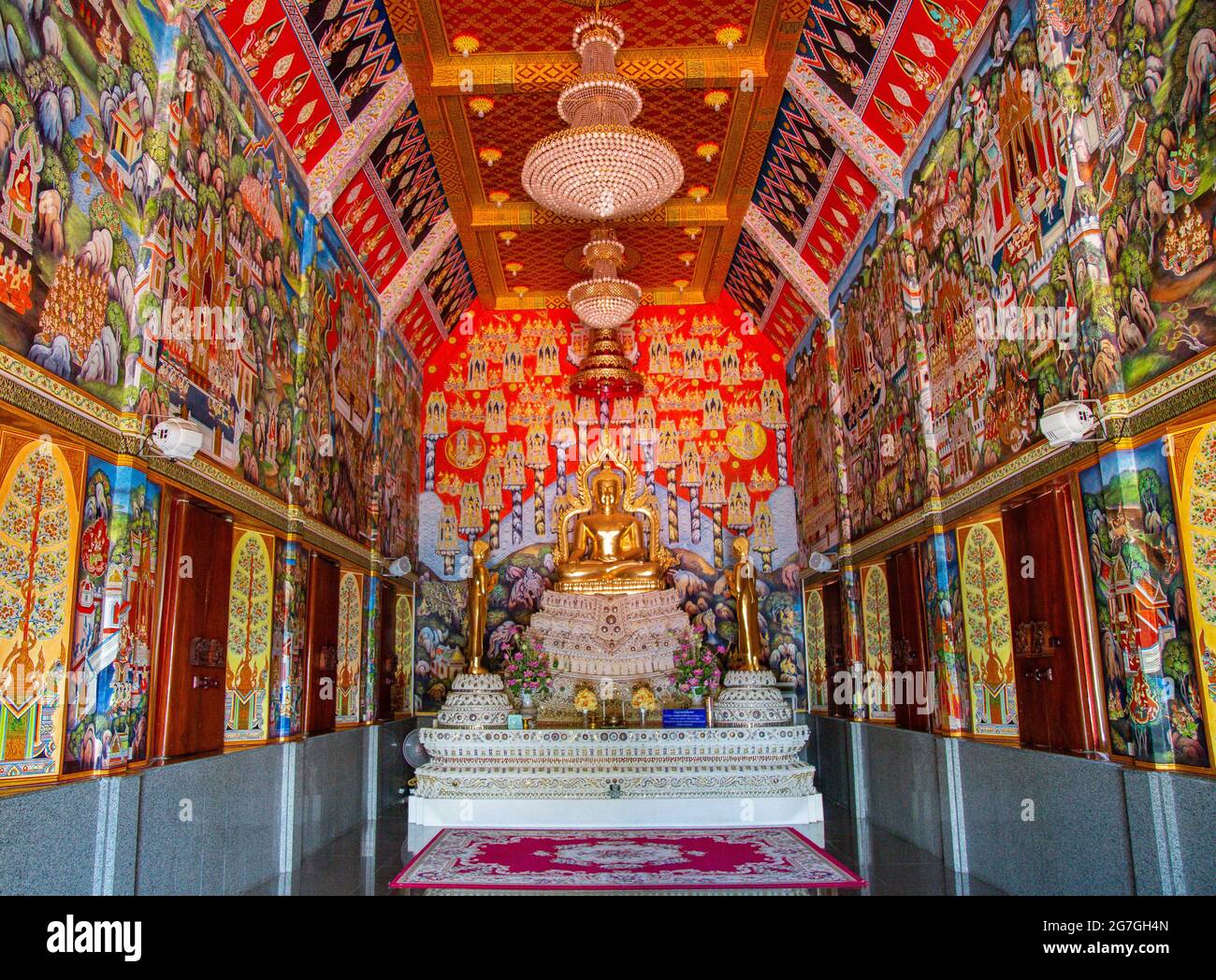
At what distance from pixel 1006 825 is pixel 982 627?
1817 millimetres

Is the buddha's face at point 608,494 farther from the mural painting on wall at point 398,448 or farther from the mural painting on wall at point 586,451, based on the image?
the mural painting on wall at point 398,448

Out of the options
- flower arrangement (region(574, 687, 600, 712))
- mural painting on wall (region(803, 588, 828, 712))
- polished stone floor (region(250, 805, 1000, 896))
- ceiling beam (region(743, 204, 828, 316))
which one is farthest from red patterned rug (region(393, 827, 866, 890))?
ceiling beam (region(743, 204, 828, 316))

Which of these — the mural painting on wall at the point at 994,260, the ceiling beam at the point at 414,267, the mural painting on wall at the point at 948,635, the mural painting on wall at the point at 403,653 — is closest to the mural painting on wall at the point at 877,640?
the mural painting on wall at the point at 948,635

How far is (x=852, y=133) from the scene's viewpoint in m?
9.71

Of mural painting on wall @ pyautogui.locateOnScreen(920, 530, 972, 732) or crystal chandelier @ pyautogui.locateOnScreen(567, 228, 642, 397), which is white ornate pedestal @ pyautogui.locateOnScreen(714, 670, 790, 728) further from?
crystal chandelier @ pyautogui.locateOnScreen(567, 228, 642, 397)

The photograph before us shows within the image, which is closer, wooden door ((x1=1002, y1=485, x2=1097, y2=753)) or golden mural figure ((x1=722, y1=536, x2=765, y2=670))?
wooden door ((x1=1002, y1=485, x2=1097, y2=753))

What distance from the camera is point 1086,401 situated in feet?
19.4

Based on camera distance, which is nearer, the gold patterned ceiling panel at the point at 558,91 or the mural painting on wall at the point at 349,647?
the gold patterned ceiling panel at the point at 558,91

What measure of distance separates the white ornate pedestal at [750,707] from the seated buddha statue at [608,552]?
2972 mm

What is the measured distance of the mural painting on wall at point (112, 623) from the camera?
549 cm

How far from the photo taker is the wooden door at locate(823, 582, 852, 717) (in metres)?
12.3

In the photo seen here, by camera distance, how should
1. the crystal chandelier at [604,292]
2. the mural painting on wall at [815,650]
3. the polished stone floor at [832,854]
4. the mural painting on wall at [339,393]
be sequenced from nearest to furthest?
1. the polished stone floor at [832,854]
2. the mural painting on wall at [339,393]
3. the crystal chandelier at [604,292]
4. the mural painting on wall at [815,650]

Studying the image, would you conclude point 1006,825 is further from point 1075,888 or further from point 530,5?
point 530,5

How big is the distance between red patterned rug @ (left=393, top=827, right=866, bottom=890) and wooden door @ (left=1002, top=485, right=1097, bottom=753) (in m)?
1.99
